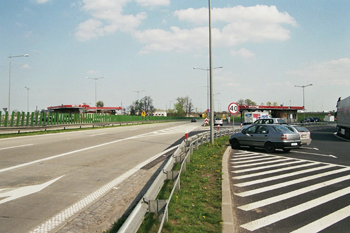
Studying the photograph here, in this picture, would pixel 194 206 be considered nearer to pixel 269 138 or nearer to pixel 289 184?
pixel 289 184

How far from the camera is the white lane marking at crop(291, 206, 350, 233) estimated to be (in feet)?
16.0

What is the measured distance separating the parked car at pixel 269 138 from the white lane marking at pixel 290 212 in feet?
26.3

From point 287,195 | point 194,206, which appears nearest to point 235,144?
point 287,195

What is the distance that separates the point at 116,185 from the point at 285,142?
10.3 m

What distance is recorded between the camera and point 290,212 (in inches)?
225

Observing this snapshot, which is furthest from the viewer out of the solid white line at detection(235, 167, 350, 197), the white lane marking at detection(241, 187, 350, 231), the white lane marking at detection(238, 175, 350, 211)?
the solid white line at detection(235, 167, 350, 197)

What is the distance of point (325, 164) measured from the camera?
459 inches

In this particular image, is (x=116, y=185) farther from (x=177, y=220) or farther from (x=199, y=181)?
(x=177, y=220)

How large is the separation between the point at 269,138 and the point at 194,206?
11002 mm

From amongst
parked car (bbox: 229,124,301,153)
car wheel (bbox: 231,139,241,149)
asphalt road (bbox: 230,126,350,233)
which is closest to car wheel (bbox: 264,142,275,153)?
parked car (bbox: 229,124,301,153)

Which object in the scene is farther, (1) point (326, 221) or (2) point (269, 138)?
(2) point (269, 138)

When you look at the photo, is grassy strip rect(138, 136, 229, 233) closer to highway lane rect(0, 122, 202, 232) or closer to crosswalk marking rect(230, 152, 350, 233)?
crosswalk marking rect(230, 152, 350, 233)

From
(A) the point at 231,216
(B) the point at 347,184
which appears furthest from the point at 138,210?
(B) the point at 347,184

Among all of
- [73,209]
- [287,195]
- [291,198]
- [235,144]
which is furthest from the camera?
[235,144]
